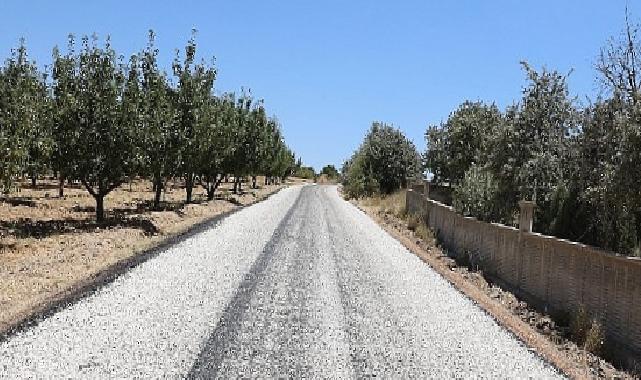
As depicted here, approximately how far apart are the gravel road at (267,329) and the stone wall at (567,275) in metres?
1.73

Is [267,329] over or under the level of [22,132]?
under

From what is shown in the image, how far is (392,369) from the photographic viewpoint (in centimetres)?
777

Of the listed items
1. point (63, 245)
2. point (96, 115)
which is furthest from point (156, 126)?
point (63, 245)

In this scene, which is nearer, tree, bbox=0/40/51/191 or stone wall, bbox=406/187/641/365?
stone wall, bbox=406/187/641/365

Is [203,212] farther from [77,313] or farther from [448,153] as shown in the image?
[448,153]

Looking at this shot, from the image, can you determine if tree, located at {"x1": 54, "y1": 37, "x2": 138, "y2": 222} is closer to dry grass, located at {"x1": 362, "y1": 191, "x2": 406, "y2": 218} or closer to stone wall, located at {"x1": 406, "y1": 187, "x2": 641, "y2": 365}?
stone wall, located at {"x1": 406, "y1": 187, "x2": 641, "y2": 365}

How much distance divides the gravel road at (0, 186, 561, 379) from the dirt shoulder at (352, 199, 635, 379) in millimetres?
340

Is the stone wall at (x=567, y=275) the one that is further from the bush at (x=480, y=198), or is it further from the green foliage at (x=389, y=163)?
the green foliage at (x=389, y=163)

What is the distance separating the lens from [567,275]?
11992 millimetres

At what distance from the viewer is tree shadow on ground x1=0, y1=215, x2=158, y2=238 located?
64.6 feet

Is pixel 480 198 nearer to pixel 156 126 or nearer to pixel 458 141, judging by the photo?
pixel 156 126

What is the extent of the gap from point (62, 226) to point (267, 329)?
15.3 m

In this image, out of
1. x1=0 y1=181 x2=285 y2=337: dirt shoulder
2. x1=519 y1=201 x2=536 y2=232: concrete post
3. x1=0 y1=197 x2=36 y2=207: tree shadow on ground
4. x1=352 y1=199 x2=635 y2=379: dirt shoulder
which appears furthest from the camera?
x1=0 y1=197 x2=36 y2=207: tree shadow on ground

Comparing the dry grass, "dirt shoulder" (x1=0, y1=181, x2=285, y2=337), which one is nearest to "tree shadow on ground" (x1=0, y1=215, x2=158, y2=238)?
"dirt shoulder" (x1=0, y1=181, x2=285, y2=337)
